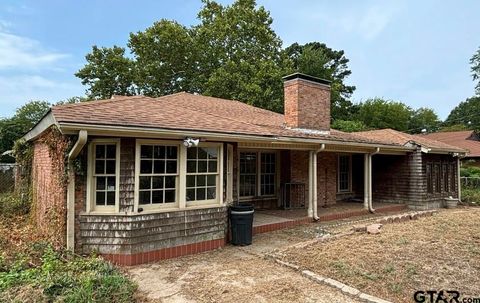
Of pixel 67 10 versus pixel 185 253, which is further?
pixel 67 10

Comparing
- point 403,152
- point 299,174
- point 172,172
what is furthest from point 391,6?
point 172,172

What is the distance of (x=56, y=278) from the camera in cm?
432

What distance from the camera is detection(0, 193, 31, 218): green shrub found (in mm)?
9655

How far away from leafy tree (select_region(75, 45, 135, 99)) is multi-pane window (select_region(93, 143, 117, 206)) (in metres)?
21.3

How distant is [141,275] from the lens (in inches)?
209

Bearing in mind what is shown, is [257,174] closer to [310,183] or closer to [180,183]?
[310,183]

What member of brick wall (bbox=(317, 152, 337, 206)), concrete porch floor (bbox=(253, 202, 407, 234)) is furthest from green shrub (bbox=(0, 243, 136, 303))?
brick wall (bbox=(317, 152, 337, 206))

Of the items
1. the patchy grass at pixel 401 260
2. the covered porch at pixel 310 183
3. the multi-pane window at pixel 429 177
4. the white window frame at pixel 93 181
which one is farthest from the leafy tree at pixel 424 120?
the white window frame at pixel 93 181

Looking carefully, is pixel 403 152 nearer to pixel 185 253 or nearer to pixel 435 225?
pixel 435 225

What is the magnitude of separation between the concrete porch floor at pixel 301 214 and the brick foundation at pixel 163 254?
1755mm

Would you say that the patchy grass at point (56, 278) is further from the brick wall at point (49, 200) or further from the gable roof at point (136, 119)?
the gable roof at point (136, 119)

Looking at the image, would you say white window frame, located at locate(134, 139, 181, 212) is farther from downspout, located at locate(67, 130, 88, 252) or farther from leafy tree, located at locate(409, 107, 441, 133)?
leafy tree, located at locate(409, 107, 441, 133)

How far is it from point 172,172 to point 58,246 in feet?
8.10

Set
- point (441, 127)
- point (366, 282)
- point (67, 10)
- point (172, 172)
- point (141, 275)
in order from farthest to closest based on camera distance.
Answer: point (441, 127)
point (67, 10)
point (172, 172)
point (141, 275)
point (366, 282)
